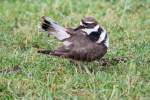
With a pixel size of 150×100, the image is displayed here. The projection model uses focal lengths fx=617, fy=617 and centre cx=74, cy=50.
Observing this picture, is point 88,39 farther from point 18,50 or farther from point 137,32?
point 137,32

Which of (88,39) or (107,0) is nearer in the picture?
(88,39)

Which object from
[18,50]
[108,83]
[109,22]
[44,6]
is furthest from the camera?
[44,6]

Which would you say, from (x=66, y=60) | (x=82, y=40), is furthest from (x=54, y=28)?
(x=66, y=60)

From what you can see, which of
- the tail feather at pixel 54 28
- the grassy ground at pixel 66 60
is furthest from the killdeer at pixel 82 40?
the grassy ground at pixel 66 60

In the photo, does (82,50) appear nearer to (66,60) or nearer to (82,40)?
(82,40)

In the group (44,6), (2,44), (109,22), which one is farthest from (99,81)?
(44,6)

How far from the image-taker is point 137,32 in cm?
814

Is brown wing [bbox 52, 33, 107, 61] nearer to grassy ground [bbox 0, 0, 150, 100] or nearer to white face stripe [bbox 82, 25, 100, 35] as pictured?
white face stripe [bbox 82, 25, 100, 35]

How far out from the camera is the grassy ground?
19.0 feet

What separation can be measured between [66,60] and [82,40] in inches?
22.5

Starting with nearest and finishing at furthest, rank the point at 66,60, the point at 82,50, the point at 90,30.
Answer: the point at 82,50 < the point at 90,30 < the point at 66,60

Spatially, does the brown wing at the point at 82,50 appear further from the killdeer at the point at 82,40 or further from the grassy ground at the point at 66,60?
the grassy ground at the point at 66,60

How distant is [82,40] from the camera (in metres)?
6.27

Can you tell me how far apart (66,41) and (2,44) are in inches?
60.9
